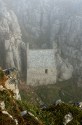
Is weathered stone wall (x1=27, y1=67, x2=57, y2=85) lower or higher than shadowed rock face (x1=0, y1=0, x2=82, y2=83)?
lower

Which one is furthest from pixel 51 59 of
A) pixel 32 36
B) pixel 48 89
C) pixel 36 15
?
pixel 36 15

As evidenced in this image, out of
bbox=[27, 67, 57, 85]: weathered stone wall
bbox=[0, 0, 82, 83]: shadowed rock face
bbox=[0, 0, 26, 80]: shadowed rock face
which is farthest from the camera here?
bbox=[0, 0, 82, 83]: shadowed rock face

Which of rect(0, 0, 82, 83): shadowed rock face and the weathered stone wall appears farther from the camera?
rect(0, 0, 82, 83): shadowed rock face

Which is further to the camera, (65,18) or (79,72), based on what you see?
(65,18)

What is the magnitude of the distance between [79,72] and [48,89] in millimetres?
7738

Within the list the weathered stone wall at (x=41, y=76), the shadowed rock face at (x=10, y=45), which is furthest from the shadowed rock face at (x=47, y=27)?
the weathered stone wall at (x=41, y=76)

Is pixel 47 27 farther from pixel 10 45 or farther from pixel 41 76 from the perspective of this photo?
pixel 41 76

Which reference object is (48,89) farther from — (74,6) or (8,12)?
(74,6)

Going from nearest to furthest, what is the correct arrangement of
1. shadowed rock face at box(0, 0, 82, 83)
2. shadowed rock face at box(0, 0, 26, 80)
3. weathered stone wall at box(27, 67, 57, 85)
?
weathered stone wall at box(27, 67, 57, 85), shadowed rock face at box(0, 0, 26, 80), shadowed rock face at box(0, 0, 82, 83)

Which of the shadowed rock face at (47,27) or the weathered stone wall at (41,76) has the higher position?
the shadowed rock face at (47,27)

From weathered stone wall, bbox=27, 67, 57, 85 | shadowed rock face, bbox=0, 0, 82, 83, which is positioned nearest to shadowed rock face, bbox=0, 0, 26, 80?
shadowed rock face, bbox=0, 0, 82, 83

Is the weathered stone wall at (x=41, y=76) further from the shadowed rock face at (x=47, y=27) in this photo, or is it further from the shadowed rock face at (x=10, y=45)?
the shadowed rock face at (x=10, y=45)

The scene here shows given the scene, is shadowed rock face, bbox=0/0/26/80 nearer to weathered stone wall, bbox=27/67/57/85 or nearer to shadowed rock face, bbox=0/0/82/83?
shadowed rock face, bbox=0/0/82/83

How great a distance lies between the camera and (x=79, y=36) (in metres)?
74.1
